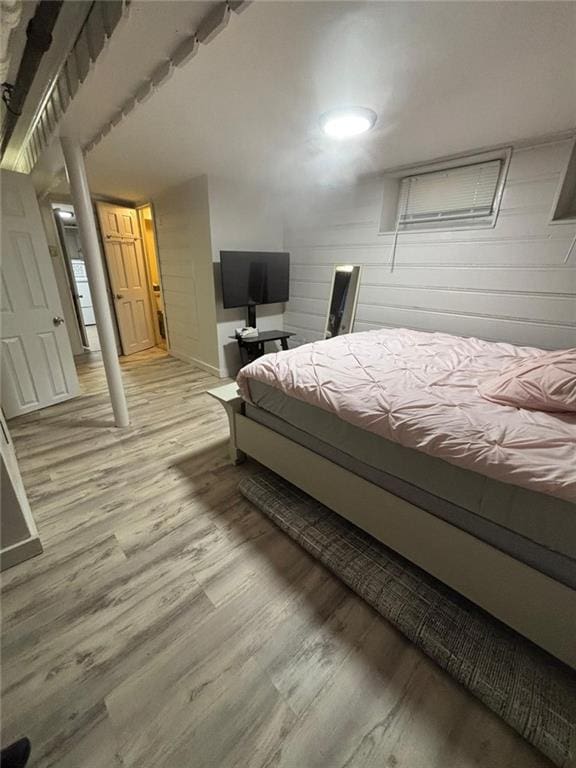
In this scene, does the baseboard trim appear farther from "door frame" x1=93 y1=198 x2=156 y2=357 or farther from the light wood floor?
"door frame" x1=93 y1=198 x2=156 y2=357

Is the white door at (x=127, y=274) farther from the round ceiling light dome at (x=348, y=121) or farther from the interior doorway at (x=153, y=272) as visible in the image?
the round ceiling light dome at (x=348, y=121)

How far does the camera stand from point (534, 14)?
46.5 inches

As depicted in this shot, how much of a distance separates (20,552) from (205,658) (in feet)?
3.56

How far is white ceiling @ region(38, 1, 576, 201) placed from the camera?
1197 mm

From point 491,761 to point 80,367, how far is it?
5030mm

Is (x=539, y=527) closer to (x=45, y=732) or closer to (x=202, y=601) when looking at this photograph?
(x=202, y=601)

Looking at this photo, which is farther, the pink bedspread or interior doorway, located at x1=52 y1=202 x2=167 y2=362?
interior doorway, located at x1=52 y1=202 x2=167 y2=362

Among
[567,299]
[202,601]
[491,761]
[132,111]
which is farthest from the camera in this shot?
[567,299]

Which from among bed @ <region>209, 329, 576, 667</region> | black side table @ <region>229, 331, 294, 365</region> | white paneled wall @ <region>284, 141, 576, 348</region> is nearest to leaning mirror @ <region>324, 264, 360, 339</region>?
white paneled wall @ <region>284, 141, 576, 348</region>

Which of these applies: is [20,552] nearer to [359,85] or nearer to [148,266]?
[359,85]

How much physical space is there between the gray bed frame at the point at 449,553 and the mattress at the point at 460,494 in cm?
4

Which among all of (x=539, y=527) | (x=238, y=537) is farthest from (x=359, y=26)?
(x=238, y=537)

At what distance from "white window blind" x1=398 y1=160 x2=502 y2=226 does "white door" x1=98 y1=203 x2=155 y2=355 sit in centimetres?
374

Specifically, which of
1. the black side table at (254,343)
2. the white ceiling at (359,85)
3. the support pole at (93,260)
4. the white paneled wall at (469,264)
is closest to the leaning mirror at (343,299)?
the white paneled wall at (469,264)
